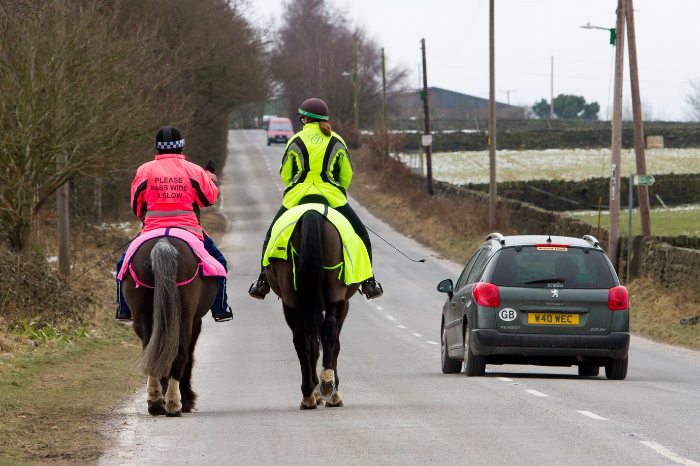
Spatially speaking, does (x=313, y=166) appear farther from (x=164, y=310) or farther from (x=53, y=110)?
(x=53, y=110)

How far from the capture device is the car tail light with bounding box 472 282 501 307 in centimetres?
1129

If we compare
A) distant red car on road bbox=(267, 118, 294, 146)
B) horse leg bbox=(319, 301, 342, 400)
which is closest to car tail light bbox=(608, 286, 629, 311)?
horse leg bbox=(319, 301, 342, 400)

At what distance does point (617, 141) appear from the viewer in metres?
27.5

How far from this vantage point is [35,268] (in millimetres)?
16766

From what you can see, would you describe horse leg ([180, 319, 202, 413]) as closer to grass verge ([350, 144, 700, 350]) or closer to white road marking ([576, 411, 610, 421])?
white road marking ([576, 411, 610, 421])

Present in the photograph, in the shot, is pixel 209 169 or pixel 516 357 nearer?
pixel 209 169

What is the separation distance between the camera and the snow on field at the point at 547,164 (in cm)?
6109

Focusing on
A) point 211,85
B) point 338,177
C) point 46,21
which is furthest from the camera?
point 211,85

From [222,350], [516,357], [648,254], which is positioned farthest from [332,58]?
[516,357]

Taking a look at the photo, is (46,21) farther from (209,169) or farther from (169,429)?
(169,429)

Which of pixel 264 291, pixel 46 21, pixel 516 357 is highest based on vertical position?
pixel 46 21

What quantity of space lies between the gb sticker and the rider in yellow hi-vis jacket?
7.74ft

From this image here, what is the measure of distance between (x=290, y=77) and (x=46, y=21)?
138 ft

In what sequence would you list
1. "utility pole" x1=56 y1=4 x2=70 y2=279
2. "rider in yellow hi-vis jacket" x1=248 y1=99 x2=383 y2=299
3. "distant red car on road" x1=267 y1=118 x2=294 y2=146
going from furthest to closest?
"distant red car on road" x1=267 y1=118 x2=294 y2=146, "utility pole" x1=56 y1=4 x2=70 y2=279, "rider in yellow hi-vis jacket" x1=248 y1=99 x2=383 y2=299
